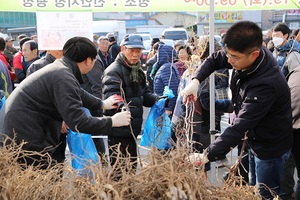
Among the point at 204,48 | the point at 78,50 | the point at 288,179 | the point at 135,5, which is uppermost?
the point at 135,5

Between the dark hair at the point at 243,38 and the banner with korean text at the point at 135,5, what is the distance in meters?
3.18

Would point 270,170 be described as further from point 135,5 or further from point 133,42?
point 135,5

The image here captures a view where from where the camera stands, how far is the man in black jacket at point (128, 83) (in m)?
3.71

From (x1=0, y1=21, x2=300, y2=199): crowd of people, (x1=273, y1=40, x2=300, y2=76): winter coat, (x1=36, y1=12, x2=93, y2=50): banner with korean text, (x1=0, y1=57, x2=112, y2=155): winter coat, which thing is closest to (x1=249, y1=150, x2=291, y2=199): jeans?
(x1=0, y1=21, x2=300, y2=199): crowd of people

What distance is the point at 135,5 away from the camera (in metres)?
5.56

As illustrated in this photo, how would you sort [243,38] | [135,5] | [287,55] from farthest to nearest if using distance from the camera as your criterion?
[135,5] < [287,55] < [243,38]

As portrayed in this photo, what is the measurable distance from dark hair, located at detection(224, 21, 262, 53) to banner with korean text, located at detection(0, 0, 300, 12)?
318 centimetres

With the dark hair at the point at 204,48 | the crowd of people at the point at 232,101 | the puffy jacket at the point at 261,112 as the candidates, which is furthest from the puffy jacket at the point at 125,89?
the puffy jacket at the point at 261,112

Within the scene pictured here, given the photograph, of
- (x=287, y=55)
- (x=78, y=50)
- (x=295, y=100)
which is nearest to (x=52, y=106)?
(x=78, y=50)

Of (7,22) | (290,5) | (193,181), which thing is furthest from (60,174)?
(7,22)

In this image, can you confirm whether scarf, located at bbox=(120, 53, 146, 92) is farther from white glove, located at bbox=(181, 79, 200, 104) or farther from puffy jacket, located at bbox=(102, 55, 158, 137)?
white glove, located at bbox=(181, 79, 200, 104)

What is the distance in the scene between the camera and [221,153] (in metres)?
2.37

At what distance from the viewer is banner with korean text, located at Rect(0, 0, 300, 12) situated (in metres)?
5.36

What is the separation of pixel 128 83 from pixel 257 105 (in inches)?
62.5
